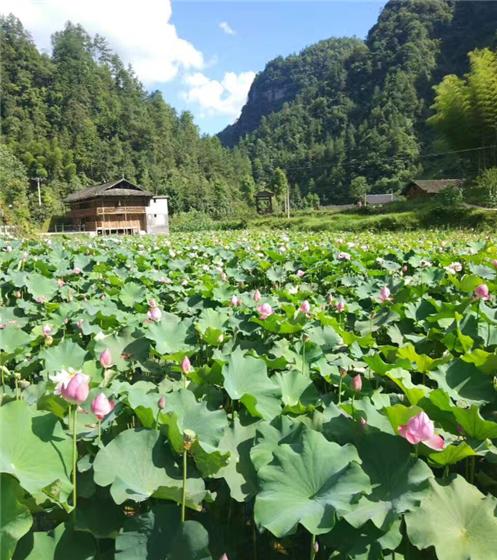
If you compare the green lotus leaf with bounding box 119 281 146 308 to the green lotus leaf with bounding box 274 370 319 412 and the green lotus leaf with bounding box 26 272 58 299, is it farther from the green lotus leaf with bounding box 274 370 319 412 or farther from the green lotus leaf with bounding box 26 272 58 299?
the green lotus leaf with bounding box 274 370 319 412

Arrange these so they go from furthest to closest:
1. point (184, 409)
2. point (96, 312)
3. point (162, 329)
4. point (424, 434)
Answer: point (96, 312) → point (162, 329) → point (184, 409) → point (424, 434)

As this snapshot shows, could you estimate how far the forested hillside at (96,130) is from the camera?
5359 cm

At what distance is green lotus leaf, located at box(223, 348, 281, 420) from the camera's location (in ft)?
4.48

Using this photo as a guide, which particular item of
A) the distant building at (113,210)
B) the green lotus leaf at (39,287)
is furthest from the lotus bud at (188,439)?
the distant building at (113,210)

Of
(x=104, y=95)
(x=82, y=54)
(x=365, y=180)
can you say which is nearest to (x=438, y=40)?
(x=365, y=180)

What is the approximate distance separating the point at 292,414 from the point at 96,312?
1465 mm

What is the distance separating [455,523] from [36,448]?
854mm

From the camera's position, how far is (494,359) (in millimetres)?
1500

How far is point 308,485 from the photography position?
3.23 ft

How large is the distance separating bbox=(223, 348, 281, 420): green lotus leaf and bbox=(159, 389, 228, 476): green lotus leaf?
0.12 metres

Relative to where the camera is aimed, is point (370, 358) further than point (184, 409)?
Yes

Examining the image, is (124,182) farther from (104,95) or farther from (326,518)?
(326,518)

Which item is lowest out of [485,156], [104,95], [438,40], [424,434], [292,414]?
[292,414]

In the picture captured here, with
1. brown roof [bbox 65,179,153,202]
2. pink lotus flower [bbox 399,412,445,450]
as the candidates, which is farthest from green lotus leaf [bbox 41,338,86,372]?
brown roof [bbox 65,179,153,202]
